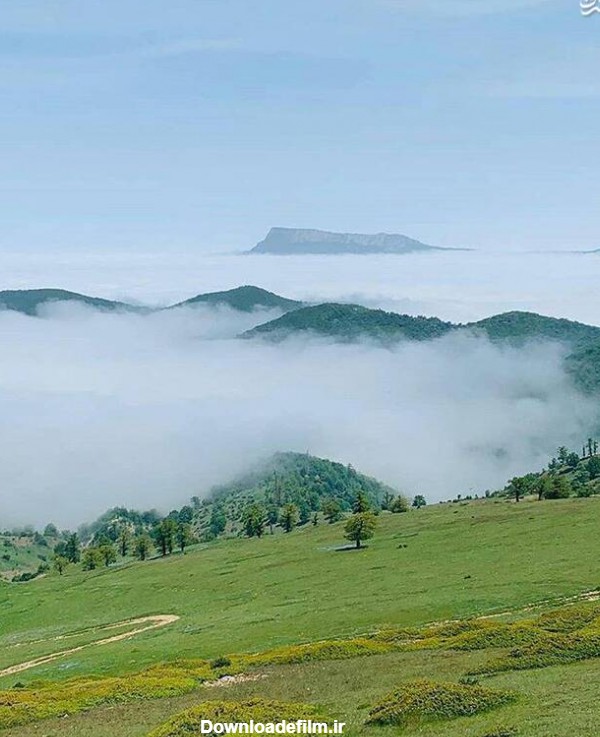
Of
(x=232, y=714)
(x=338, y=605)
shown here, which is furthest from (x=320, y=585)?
(x=232, y=714)

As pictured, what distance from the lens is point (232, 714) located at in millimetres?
45562

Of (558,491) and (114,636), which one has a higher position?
(558,491)

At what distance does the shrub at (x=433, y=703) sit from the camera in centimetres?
4259

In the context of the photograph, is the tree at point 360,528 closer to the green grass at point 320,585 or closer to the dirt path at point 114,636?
the green grass at point 320,585

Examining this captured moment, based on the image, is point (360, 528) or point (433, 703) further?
point (360, 528)

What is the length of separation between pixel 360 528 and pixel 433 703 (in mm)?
109776

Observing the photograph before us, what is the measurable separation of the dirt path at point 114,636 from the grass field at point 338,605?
96.2 inches

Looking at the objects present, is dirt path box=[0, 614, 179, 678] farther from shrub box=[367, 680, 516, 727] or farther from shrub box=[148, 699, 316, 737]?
shrub box=[367, 680, 516, 727]

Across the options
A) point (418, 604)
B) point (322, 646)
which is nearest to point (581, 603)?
point (418, 604)

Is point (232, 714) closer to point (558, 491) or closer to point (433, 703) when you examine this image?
point (433, 703)

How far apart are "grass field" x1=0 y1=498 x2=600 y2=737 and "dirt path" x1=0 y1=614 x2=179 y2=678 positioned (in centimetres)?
244

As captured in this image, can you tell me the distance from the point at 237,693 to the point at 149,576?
356 ft

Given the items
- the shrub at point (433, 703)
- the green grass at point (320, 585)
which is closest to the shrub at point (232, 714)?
the shrub at point (433, 703)

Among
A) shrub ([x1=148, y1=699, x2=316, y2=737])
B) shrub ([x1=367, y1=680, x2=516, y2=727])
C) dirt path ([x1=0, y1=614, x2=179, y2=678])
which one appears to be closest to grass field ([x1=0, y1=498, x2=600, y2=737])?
shrub ([x1=367, y1=680, x2=516, y2=727])
